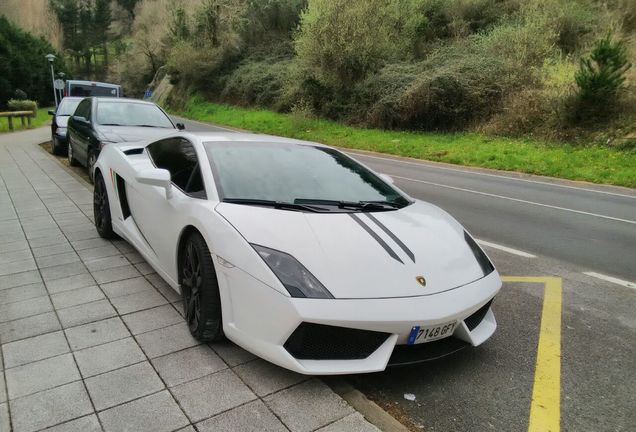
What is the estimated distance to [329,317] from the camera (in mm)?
2334

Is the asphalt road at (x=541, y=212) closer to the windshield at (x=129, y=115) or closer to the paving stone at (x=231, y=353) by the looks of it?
the paving stone at (x=231, y=353)

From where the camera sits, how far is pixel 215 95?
38.6 m

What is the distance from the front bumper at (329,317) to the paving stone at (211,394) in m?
0.20

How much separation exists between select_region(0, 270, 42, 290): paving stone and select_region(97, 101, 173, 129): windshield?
4673 mm

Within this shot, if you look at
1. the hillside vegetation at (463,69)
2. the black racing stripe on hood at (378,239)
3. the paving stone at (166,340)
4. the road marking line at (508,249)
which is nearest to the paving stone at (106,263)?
the paving stone at (166,340)

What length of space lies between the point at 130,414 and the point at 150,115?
7312mm

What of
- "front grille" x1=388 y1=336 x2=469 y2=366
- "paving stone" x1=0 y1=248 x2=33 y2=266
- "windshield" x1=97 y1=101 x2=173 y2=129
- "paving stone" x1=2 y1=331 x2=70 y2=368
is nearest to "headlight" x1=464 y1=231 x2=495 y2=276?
"front grille" x1=388 y1=336 x2=469 y2=366

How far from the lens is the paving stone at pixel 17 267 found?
4164mm

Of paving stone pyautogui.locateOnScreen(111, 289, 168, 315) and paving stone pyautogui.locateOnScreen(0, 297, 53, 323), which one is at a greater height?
paving stone pyautogui.locateOnScreen(111, 289, 168, 315)

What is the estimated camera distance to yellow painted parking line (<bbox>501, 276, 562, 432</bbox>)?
2.41m

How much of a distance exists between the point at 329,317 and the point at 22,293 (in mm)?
2739

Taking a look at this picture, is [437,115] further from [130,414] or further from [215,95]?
[215,95]

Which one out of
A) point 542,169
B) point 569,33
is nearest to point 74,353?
point 542,169

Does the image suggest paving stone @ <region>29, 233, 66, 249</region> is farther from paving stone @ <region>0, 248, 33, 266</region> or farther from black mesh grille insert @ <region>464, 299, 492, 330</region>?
black mesh grille insert @ <region>464, 299, 492, 330</region>
